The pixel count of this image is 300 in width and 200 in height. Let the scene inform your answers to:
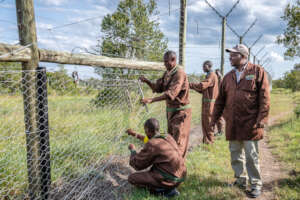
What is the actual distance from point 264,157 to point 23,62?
4980mm

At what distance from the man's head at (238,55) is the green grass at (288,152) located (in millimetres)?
1914

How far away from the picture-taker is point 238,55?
3.34 m

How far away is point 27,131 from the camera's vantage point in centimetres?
252

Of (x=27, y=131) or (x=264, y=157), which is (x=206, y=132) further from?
(x=27, y=131)

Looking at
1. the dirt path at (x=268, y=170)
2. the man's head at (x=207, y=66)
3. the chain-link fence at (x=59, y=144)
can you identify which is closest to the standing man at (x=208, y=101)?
the man's head at (x=207, y=66)

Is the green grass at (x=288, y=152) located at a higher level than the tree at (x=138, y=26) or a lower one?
lower

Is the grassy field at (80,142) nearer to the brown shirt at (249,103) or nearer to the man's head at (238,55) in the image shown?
the brown shirt at (249,103)

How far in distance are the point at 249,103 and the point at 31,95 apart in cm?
274

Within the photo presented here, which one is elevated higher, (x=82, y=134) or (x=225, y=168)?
(x=82, y=134)

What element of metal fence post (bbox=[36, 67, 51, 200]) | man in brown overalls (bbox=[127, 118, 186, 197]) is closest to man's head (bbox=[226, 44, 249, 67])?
man in brown overalls (bbox=[127, 118, 186, 197])

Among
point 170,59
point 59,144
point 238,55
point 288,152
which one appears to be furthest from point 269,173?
point 59,144

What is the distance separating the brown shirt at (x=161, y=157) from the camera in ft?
9.66

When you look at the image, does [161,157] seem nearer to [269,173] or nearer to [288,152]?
[269,173]

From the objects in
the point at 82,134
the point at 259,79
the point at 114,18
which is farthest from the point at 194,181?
the point at 114,18
